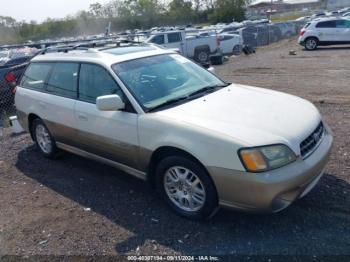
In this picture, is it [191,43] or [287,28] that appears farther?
[287,28]

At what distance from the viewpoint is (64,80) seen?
4.84 metres

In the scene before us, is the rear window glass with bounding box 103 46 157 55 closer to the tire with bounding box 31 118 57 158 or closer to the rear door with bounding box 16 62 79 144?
A: the rear door with bounding box 16 62 79 144

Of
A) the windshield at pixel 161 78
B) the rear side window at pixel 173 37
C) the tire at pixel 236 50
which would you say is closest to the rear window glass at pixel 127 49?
the windshield at pixel 161 78

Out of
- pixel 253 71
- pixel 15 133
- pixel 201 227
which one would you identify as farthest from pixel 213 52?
pixel 201 227

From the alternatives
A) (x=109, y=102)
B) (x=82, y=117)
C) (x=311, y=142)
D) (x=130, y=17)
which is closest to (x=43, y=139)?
(x=82, y=117)

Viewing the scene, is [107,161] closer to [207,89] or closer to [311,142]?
[207,89]

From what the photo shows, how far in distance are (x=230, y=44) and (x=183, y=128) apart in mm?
20002

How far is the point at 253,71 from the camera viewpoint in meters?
13.6

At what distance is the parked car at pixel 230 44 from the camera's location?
2233 cm

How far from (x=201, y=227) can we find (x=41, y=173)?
9.11 feet

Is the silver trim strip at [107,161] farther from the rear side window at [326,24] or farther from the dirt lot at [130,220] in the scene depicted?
the rear side window at [326,24]

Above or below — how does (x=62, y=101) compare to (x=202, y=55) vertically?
above

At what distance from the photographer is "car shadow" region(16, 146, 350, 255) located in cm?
321

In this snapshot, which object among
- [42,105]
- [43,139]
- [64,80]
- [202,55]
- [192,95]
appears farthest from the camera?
[202,55]
